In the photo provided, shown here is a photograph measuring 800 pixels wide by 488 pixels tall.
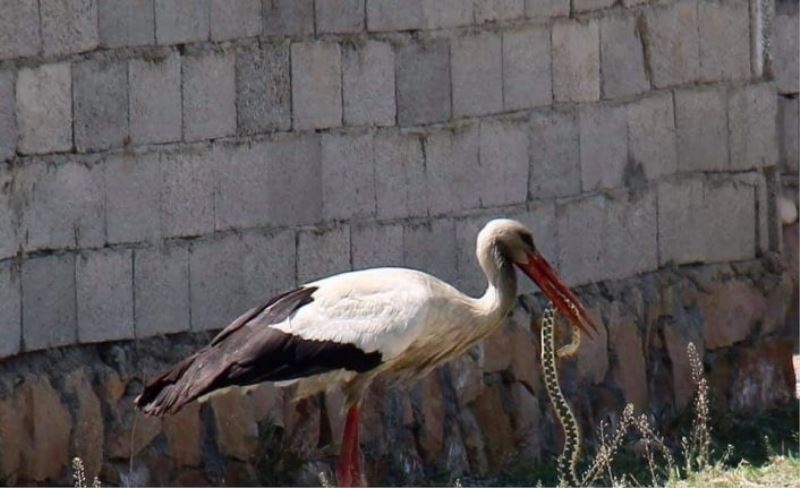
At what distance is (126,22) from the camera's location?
7945 mm

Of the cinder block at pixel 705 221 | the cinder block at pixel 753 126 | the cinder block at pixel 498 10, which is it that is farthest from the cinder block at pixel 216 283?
the cinder block at pixel 753 126

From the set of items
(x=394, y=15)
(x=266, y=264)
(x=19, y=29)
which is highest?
(x=394, y=15)

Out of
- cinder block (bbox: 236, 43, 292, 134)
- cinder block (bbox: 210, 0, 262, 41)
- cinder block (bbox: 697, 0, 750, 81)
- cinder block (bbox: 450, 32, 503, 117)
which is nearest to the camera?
cinder block (bbox: 210, 0, 262, 41)

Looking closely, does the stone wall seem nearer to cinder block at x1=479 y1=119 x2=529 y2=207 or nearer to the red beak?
cinder block at x1=479 y1=119 x2=529 y2=207

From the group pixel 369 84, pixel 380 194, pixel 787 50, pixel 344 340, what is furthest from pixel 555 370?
pixel 787 50

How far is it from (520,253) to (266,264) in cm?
99

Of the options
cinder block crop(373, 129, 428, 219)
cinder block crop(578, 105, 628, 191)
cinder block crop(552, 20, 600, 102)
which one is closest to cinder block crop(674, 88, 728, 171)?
cinder block crop(578, 105, 628, 191)

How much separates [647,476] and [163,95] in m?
2.48

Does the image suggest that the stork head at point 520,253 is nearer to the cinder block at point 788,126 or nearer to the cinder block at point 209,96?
the cinder block at point 209,96

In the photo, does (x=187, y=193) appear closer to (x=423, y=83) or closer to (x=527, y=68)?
(x=423, y=83)

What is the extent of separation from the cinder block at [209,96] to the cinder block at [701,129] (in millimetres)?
2625

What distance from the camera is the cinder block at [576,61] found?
9.52 meters

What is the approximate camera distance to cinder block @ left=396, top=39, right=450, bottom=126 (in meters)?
8.88

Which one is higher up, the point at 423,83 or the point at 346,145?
the point at 423,83
